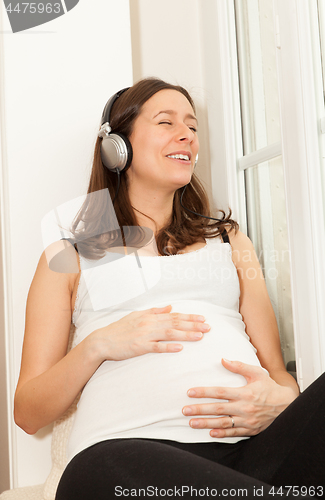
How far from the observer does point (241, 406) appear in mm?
907

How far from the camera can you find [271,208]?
56.3 inches

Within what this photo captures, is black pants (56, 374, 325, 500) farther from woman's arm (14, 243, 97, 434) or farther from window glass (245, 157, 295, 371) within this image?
window glass (245, 157, 295, 371)

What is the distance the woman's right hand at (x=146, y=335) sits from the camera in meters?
0.95

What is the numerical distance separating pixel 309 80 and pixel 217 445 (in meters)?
0.92

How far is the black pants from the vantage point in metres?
0.65

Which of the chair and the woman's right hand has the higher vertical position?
the woman's right hand

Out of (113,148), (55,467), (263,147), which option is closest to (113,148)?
(113,148)

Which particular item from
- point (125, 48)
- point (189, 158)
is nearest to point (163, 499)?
point (189, 158)

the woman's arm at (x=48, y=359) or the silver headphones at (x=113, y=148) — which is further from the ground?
the silver headphones at (x=113, y=148)

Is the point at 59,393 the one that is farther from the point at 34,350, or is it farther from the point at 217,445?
the point at 217,445

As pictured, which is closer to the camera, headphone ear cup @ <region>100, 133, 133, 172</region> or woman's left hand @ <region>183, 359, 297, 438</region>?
woman's left hand @ <region>183, 359, 297, 438</region>

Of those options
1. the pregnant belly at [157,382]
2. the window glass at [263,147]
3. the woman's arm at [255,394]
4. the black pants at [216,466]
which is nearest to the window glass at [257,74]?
the window glass at [263,147]

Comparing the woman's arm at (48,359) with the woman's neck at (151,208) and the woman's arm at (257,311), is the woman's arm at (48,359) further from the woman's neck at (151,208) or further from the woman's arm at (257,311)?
the woman's arm at (257,311)

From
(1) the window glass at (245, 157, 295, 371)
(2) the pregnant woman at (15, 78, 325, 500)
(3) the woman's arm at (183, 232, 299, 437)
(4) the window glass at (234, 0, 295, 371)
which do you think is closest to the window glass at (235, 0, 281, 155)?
(4) the window glass at (234, 0, 295, 371)
